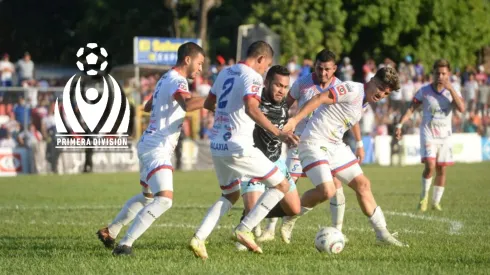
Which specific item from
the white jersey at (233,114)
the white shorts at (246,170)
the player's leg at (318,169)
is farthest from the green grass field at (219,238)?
the white jersey at (233,114)

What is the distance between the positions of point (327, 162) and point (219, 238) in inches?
77.9

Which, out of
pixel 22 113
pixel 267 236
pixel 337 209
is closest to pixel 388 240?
pixel 337 209

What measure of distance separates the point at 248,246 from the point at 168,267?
101 cm

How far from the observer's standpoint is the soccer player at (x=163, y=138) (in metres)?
9.84

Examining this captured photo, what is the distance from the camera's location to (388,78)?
10742mm

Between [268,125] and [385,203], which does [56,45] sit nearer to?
[385,203]

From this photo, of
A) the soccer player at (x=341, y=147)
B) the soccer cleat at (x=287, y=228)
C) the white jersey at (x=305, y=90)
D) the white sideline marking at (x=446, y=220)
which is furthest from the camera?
the white sideline marking at (x=446, y=220)

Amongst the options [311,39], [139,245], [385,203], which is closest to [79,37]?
[311,39]

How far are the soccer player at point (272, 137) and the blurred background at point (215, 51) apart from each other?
17.1 m

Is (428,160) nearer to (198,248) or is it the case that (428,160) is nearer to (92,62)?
(198,248)

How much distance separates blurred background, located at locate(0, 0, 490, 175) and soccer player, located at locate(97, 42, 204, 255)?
18.4 meters

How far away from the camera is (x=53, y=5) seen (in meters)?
52.7

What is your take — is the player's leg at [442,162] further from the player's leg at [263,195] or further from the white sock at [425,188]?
the player's leg at [263,195]

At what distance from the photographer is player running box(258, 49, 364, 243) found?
1149 centimetres
